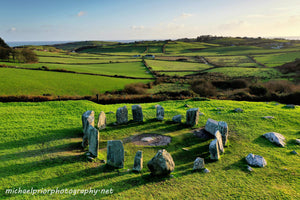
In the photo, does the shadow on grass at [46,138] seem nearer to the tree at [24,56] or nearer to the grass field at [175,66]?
the tree at [24,56]

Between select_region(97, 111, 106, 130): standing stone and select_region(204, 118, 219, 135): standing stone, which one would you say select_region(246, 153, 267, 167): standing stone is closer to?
select_region(204, 118, 219, 135): standing stone

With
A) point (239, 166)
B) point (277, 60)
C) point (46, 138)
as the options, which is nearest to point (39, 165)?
point (46, 138)

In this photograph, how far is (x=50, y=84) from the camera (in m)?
35.3

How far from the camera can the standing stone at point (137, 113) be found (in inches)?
744

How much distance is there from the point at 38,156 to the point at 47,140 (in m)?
2.19

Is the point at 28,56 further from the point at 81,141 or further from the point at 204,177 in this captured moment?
the point at 204,177

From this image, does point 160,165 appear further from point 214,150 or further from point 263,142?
point 263,142

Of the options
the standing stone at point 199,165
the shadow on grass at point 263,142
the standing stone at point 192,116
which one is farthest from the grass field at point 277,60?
the standing stone at point 199,165

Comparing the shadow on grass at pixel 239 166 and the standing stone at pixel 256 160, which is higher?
the standing stone at pixel 256 160

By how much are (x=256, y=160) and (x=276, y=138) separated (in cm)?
425

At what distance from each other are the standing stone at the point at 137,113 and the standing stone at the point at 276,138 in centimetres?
1082

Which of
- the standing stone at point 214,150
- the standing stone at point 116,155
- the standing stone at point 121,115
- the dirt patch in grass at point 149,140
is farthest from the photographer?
the standing stone at point 121,115

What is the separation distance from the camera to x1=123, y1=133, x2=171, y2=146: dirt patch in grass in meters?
15.3

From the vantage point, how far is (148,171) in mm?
11852
